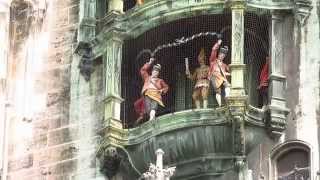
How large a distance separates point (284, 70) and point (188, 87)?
1923mm

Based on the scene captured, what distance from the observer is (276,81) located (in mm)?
30109

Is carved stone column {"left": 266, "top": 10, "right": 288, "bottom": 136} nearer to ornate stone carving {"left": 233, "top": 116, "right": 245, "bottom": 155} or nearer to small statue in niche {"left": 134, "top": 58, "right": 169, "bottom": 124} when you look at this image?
ornate stone carving {"left": 233, "top": 116, "right": 245, "bottom": 155}

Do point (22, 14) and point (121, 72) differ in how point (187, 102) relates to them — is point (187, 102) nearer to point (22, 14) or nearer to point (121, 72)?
point (121, 72)

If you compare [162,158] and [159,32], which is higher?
[159,32]

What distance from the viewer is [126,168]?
100ft

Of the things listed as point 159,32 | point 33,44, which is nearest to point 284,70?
point 159,32

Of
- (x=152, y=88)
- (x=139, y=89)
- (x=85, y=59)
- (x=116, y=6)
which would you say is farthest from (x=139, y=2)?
(x=152, y=88)

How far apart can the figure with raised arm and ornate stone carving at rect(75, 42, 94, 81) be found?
1259 millimetres

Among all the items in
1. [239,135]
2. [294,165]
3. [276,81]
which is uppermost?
[276,81]

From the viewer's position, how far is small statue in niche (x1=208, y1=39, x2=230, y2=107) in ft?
99.3

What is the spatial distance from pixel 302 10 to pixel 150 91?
2.98m

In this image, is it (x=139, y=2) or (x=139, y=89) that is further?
(x=139, y=2)

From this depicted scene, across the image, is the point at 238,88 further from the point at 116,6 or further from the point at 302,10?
the point at 116,6

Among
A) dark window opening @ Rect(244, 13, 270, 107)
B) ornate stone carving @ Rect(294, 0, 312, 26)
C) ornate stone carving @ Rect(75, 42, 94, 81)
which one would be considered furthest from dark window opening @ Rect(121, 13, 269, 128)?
ornate stone carving @ Rect(75, 42, 94, 81)
